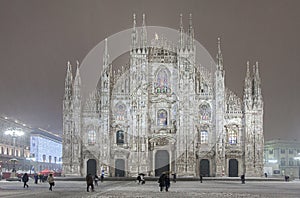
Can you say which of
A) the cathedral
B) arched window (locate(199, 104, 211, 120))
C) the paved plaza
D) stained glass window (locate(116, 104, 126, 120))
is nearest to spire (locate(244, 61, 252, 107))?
the cathedral

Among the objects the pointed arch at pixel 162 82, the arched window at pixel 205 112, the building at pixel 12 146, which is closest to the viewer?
the arched window at pixel 205 112

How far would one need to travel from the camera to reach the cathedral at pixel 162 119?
79.8m

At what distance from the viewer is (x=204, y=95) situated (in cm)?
8156

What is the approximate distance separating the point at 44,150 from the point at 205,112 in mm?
67853

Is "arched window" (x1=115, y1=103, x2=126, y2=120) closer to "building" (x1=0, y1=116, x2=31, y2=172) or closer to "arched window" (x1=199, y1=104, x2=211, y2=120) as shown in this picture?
"arched window" (x1=199, y1=104, x2=211, y2=120)

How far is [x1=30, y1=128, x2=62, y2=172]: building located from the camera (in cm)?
12862

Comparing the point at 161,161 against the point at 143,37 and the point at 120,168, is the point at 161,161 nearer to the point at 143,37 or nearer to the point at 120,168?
the point at 120,168

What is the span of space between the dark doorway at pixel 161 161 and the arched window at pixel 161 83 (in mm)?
9009

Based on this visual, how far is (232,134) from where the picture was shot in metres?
81.4

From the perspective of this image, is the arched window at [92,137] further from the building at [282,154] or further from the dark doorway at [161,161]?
the building at [282,154]

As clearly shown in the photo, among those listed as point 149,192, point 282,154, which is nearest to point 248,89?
point 149,192

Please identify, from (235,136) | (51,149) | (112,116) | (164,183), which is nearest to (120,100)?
(112,116)

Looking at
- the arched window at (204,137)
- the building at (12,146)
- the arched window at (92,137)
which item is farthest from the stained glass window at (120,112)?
the building at (12,146)

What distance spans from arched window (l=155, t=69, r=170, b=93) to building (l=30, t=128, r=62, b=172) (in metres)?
43.3
